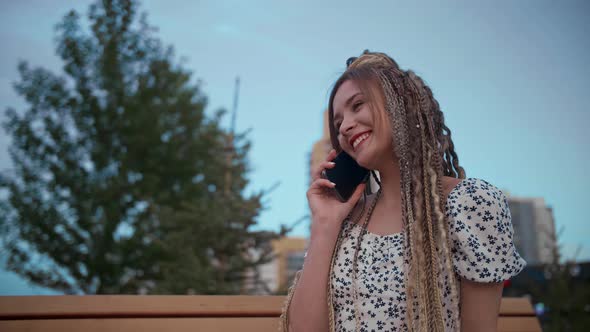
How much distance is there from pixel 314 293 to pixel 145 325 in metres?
0.83

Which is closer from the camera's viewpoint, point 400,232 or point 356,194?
point 400,232

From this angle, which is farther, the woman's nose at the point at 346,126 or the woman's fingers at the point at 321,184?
the woman's fingers at the point at 321,184

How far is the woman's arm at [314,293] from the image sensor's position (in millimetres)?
1569

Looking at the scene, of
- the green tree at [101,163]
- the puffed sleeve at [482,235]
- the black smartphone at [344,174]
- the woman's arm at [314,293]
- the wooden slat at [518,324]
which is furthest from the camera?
the green tree at [101,163]

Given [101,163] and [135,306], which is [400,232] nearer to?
[135,306]

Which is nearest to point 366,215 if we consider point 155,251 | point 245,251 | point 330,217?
point 330,217

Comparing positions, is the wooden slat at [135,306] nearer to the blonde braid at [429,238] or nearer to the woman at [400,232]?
the woman at [400,232]

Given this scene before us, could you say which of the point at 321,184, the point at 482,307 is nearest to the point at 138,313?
the point at 321,184

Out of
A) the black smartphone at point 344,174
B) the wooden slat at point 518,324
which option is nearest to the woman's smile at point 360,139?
the black smartphone at point 344,174

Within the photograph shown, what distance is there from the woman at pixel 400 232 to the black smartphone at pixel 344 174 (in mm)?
114

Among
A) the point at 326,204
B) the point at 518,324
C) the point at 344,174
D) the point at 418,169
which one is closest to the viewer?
the point at 418,169

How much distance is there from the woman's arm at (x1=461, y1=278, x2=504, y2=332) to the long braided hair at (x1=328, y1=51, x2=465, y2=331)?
4cm

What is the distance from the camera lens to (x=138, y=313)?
1950 mm

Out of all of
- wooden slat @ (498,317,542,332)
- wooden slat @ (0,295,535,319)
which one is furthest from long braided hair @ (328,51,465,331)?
wooden slat @ (498,317,542,332)
